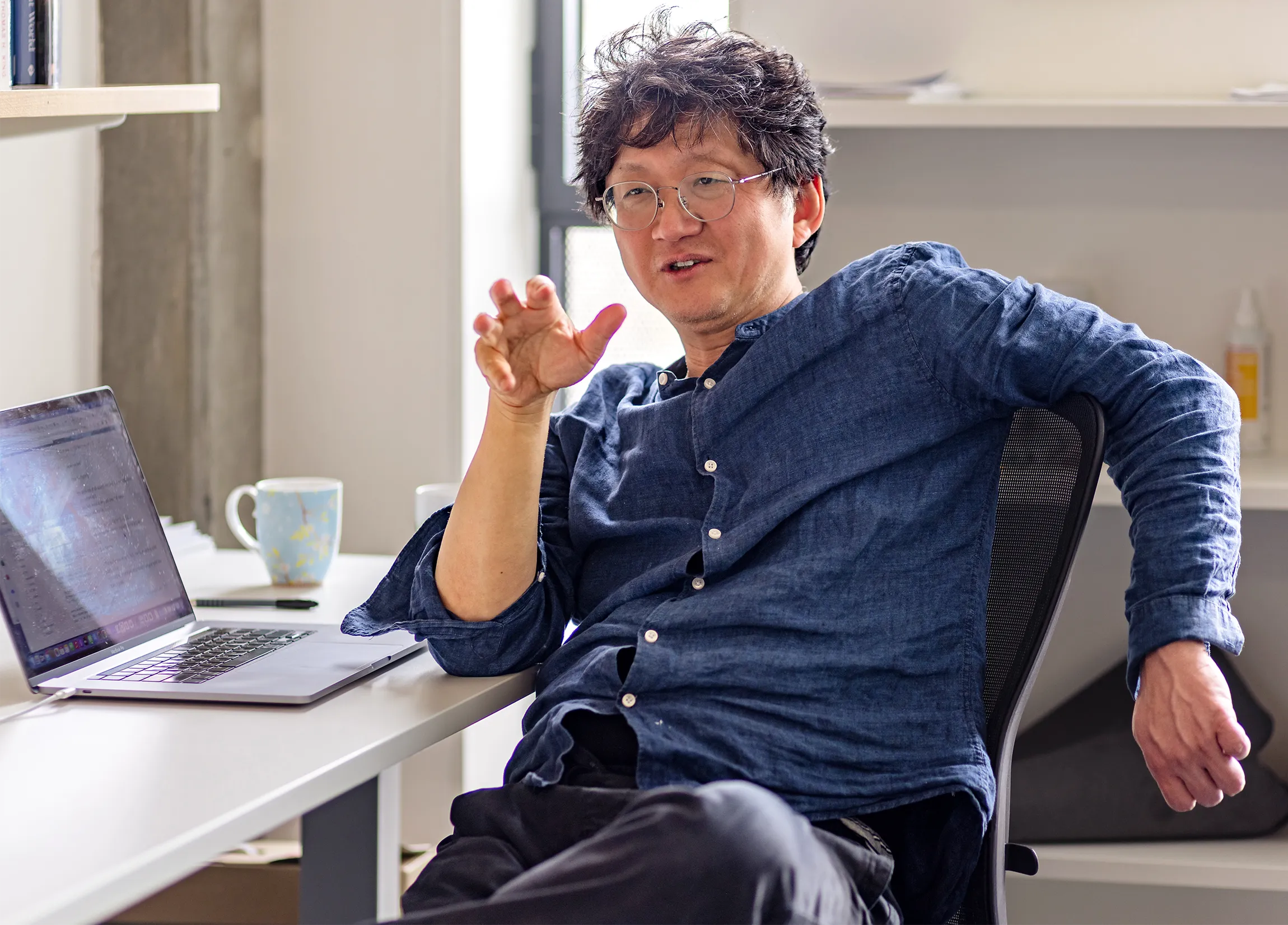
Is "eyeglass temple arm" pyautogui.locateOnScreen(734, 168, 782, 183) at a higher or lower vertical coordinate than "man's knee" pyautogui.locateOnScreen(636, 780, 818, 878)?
higher

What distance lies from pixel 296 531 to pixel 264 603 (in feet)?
0.35

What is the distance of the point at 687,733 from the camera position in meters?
1.24

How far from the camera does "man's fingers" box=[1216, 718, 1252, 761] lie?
1.07 m

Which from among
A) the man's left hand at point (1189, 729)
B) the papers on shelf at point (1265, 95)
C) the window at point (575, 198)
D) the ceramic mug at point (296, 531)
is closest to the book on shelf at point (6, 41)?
the ceramic mug at point (296, 531)

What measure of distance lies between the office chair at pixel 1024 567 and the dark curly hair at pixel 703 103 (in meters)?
0.41

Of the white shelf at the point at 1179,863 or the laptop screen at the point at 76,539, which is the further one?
the white shelf at the point at 1179,863

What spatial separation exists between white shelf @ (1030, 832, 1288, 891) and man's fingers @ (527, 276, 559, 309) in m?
0.99

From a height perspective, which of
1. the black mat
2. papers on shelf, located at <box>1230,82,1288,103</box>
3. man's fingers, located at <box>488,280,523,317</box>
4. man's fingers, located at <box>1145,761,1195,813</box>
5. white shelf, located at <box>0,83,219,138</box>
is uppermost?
papers on shelf, located at <box>1230,82,1288,103</box>

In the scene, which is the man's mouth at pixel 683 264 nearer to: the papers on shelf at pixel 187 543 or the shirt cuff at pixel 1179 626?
the shirt cuff at pixel 1179 626

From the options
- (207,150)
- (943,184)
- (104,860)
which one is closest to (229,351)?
(207,150)

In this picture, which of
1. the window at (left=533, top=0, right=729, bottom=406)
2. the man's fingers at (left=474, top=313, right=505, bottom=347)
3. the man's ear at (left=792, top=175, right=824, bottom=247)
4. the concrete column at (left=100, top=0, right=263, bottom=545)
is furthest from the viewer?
the window at (left=533, top=0, right=729, bottom=406)

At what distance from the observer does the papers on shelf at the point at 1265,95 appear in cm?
175

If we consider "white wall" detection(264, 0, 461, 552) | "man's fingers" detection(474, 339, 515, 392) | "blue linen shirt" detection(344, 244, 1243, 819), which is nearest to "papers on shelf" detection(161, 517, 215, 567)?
"white wall" detection(264, 0, 461, 552)

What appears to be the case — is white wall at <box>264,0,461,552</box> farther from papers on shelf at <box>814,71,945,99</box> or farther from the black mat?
the black mat
